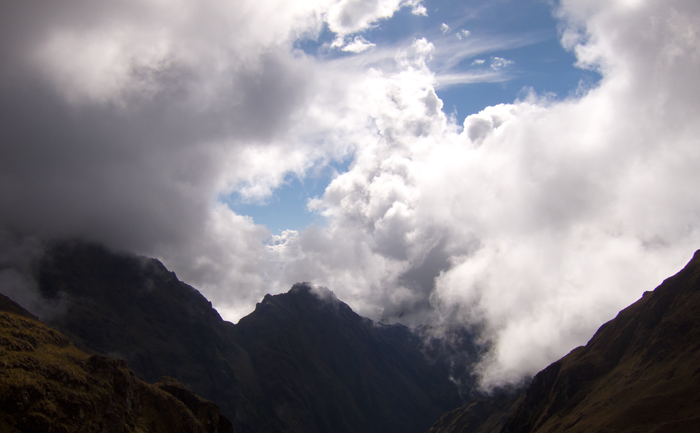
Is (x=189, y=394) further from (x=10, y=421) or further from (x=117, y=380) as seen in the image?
(x=10, y=421)

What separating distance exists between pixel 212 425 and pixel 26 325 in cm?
6741

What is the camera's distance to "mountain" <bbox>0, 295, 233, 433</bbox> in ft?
244

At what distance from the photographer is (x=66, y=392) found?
84750 millimetres

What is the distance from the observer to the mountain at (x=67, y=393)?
74.4m

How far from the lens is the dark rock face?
7438 cm

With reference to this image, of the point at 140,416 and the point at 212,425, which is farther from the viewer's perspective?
the point at 212,425

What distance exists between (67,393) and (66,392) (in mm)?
306

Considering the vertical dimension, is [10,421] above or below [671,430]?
above

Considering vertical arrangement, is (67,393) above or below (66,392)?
below

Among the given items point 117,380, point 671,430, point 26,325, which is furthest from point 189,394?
point 671,430

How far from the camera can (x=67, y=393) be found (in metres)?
84.8

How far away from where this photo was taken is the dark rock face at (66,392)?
7438 centimetres

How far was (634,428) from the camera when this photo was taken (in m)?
196

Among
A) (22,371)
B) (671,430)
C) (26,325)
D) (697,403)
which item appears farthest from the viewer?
(697,403)
